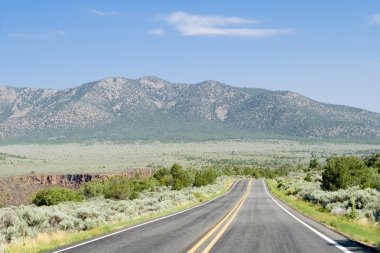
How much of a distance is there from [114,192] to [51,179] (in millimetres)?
38658

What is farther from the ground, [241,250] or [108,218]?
[241,250]

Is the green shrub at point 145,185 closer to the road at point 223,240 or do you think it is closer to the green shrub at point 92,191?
the green shrub at point 92,191

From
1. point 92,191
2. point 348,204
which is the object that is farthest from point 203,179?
point 348,204

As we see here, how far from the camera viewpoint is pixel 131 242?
1655 centimetres

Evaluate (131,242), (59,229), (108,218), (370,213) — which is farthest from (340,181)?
(131,242)

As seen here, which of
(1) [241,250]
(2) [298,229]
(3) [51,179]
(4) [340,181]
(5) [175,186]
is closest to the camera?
(1) [241,250]

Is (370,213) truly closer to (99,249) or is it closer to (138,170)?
(99,249)

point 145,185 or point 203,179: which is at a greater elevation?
point 203,179

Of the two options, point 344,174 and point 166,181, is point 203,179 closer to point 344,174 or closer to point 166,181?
point 166,181

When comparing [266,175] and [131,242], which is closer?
[131,242]

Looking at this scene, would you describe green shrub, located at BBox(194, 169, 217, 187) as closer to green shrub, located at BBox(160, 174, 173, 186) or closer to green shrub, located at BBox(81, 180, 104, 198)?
green shrub, located at BBox(160, 174, 173, 186)

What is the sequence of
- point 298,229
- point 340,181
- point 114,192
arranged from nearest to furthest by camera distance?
1. point 298,229
2. point 340,181
3. point 114,192

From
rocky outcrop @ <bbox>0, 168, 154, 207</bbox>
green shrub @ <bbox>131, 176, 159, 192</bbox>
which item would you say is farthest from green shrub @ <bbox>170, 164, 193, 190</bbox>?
rocky outcrop @ <bbox>0, 168, 154, 207</bbox>

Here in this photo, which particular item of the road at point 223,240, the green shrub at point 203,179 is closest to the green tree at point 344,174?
the road at point 223,240
